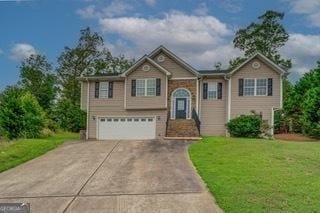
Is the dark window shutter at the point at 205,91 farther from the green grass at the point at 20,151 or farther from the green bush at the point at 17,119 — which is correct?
the green bush at the point at 17,119

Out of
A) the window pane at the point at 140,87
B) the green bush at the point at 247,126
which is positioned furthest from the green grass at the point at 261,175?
the window pane at the point at 140,87

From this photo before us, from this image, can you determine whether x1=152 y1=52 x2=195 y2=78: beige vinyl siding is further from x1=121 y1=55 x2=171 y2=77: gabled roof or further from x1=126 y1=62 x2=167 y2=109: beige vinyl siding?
x1=126 y1=62 x2=167 y2=109: beige vinyl siding

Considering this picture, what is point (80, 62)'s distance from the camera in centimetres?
4866

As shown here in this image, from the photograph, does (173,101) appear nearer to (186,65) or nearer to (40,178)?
(186,65)

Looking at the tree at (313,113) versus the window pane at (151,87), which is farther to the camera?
the tree at (313,113)

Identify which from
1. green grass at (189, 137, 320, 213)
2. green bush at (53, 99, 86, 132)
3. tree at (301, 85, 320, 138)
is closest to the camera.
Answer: green grass at (189, 137, 320, 213)

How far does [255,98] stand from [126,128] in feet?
30.2

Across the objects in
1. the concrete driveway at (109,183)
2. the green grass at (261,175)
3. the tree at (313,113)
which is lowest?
the concrete driveway at (109,183)

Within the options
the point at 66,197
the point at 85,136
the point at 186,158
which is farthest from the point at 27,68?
the point at 66,197

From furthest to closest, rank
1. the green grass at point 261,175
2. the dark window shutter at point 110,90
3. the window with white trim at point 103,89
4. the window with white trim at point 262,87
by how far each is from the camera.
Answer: the window with white trim at point 103,89 → the dark window shutter at point 110,90 → the window with white trim at point 262,87 → the green grass at point 261,175

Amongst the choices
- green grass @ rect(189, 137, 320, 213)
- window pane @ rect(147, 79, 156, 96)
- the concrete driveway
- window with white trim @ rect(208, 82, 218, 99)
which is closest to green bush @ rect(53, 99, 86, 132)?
window pane @ rect(147, 79, 156, 96)

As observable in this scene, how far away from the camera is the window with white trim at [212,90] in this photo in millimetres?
29078

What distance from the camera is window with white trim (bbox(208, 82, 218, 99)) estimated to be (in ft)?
95.4

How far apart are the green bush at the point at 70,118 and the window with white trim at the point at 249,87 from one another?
18563 millimetres
